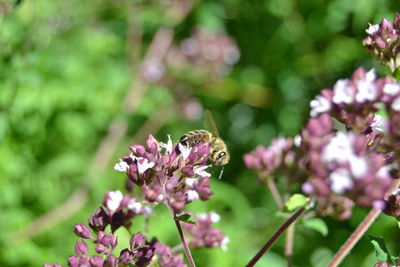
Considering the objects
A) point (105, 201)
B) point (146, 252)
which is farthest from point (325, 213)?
point (105, 201)

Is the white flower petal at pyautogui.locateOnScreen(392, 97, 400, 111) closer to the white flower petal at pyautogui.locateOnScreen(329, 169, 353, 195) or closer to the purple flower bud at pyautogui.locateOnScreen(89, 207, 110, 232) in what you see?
the white flower petal at pyautogui.locateOnScreen(329, 169, 353, 195)

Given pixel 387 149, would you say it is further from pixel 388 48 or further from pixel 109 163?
pixel 109 163

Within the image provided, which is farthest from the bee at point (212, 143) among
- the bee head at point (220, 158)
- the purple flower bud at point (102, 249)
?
the purple flower bud at point (102, 249)

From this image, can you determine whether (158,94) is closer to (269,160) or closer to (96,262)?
(269,160)

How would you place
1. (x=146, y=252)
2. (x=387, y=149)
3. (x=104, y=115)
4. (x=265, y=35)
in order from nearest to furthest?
(x=387, y=149) → (x=146, y=252) → (x=104, y=115) → (x=265, y=35)

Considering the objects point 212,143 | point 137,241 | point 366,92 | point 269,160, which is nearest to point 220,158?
point 212,143

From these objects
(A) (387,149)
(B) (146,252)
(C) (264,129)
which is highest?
(A) (387,149)
